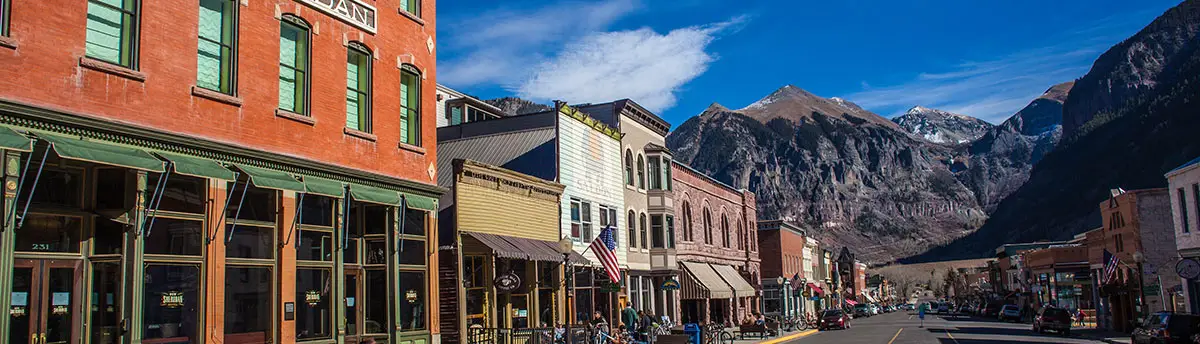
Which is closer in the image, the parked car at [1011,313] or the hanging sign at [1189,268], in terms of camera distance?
the hanging sign at [1189,268]

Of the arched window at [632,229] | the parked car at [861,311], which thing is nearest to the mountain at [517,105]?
the parked car at [861,311]

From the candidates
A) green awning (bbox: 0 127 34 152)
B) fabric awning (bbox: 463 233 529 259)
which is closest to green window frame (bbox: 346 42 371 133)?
fabric awning (bbox: 463 233 529 259)

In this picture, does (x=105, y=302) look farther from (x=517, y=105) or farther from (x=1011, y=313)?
(x=517, y=105)

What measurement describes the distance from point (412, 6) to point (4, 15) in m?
10.6

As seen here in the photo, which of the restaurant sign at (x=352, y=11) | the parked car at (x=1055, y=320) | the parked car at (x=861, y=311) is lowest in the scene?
the parked car at (x=861, y=311)

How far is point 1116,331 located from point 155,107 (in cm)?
4695

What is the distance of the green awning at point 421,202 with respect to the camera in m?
21.2

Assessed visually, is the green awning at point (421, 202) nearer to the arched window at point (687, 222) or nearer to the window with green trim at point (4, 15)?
the window with green trim at point (4, 15)

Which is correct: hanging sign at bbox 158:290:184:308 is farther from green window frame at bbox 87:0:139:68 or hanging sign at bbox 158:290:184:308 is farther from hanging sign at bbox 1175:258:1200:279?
hanging sign at bbox 1175:258:1200:279

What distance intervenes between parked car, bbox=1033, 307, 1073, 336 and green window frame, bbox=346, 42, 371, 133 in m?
36.4

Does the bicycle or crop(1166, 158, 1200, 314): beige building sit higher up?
crop(1166, 158, 1200, 314): beige building

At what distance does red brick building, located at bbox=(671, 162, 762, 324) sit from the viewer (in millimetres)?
44219

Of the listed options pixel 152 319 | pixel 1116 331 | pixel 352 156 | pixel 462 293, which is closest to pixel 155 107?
pixel 152 319

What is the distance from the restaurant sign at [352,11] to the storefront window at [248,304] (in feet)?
18.0
